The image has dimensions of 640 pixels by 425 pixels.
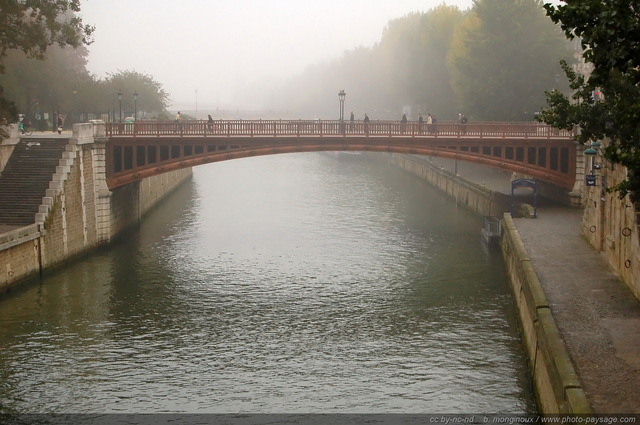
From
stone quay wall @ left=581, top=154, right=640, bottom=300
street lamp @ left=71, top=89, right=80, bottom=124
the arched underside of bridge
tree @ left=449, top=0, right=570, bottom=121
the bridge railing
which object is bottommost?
stone quay wall @ left=581, top=154, right=640, bottom=300

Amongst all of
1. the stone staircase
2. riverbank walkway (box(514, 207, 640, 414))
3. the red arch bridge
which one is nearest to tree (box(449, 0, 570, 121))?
the red arch bridge

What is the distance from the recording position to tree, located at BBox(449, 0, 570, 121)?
276 ft

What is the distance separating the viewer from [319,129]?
5803 cm

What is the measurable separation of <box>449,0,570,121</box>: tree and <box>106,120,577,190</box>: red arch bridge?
25709 millimetres

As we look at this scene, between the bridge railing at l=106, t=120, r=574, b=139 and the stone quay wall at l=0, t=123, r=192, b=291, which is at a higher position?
the bridge railing at l=106, t=120, r=574, b=139

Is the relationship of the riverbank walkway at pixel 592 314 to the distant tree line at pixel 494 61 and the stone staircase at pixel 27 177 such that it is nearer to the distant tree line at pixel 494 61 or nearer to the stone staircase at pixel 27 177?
the stone staircase at pixel 27 177

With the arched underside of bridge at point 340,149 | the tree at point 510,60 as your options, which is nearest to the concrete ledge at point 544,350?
the arched underside of bridge at point 340,149

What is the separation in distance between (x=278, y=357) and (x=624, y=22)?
17974mm

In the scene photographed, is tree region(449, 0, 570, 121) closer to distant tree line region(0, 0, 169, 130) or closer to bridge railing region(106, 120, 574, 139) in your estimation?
bridge railing region(106, 120, 574, 139)

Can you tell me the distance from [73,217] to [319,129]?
53.2 ft

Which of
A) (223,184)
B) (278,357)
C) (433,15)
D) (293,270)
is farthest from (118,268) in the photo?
(433,15)

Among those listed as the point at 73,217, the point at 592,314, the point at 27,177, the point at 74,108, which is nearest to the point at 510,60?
the point at 74,108

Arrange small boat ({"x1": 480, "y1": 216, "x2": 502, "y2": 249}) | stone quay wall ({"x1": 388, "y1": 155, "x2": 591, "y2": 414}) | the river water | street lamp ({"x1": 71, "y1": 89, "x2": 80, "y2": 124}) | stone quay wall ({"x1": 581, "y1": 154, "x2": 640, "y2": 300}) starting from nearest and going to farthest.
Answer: stone quay wall ({"x1": 388, "y1": 155, "x2": 591, "y2": 414}) → the river water → stone quay wall ({"x1": 581, "y1": 154, "x2": 640, "y2": 300}) → small boat ({"x1": 480, "y1": 216, "x2": 502, "y2": 249}) → street lamp ({"x1": 71, "y1": 89, "x2": 80, "y2": 124})

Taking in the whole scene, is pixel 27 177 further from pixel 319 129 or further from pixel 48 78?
pixel 48 78
